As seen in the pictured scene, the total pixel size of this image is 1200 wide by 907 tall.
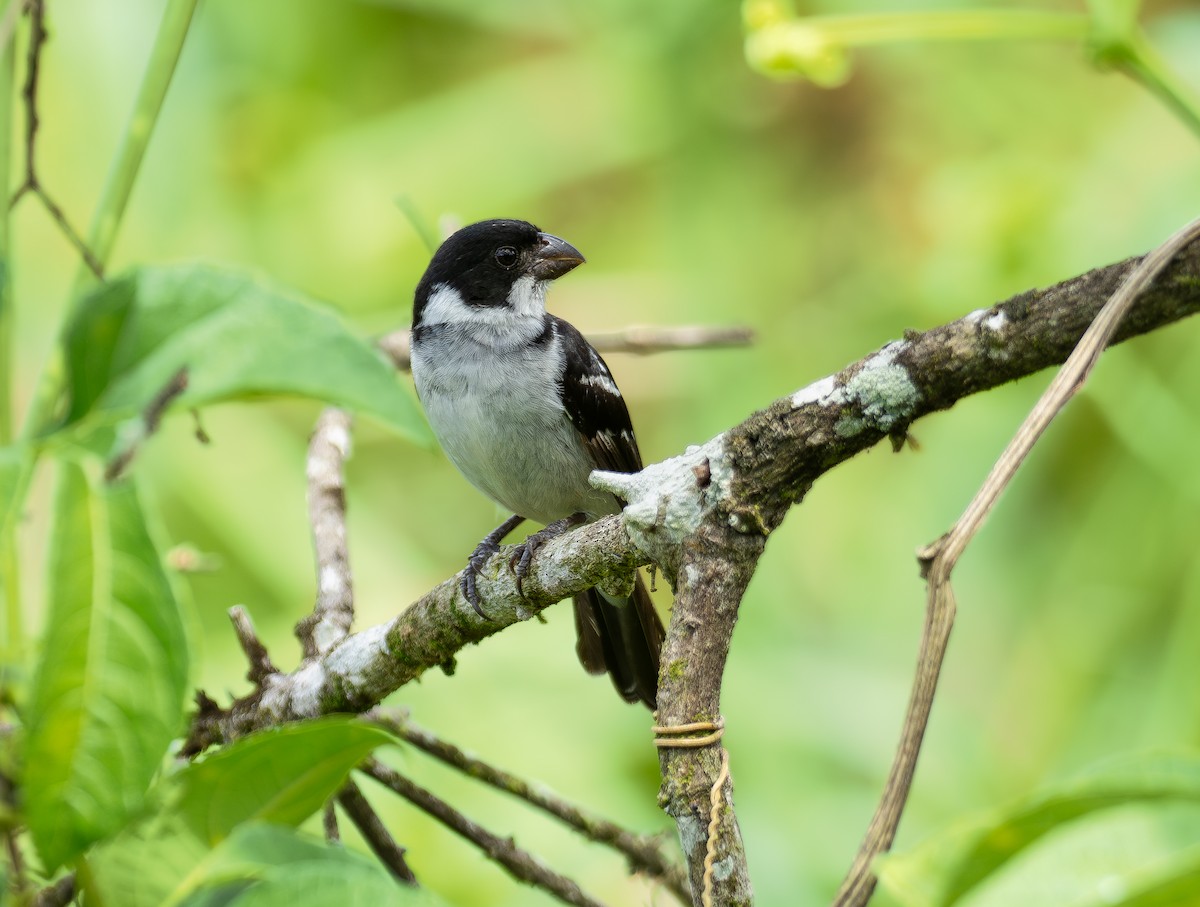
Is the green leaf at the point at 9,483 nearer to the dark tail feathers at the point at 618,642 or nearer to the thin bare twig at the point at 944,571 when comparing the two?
the thin bare twig at the point at 944,571

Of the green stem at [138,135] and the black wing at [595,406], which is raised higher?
the black wing at [595,406]

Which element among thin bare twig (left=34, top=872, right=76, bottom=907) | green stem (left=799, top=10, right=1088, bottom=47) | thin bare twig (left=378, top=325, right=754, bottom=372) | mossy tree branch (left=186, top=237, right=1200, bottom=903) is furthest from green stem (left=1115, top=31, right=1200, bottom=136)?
thin bare twig (left=34, top=872, right=76, bottom=907)

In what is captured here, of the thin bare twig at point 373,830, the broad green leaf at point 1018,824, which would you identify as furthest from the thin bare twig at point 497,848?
the broad green leaf at point 1018,824

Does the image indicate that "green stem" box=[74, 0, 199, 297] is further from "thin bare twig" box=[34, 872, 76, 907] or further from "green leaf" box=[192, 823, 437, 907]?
"green leaf" box=[192, 823, 437, 907]

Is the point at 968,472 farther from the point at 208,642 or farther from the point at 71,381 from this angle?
the point at 71,381

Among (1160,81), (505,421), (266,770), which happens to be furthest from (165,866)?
(1160,81)

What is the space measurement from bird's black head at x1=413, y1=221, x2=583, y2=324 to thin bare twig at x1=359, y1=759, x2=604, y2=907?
1.62m

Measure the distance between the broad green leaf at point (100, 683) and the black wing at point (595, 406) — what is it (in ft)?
7.13

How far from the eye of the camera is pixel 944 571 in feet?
4.37

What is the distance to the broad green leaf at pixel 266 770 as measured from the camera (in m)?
1.33

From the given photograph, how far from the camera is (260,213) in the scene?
18.8ft

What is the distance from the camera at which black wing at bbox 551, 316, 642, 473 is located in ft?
Result: 11.0

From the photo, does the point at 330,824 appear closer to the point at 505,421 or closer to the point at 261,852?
the point at 261,852

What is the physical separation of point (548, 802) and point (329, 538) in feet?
2.84
